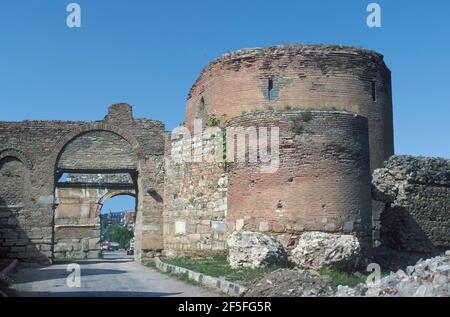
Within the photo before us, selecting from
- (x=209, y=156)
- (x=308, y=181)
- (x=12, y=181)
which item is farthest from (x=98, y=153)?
(x=308, y=181)

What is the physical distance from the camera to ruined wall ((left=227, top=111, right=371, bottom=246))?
43.9 feet

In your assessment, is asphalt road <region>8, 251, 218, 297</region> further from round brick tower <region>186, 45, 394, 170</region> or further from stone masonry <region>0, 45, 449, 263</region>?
round brick tower <region>186, 45, 394, 170</region>

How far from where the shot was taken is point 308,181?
13414mm

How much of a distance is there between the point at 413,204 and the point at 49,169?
11226 millimetres

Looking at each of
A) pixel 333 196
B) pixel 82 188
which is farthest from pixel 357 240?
pixel 82 188

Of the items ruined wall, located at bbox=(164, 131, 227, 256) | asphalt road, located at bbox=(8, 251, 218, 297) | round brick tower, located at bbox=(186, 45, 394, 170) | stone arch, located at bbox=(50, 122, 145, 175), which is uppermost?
round brick tower, located at bbox=(186, 45, 394, 170)

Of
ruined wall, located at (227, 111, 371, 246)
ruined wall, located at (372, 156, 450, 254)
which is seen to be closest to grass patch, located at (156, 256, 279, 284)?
ruined wall, located at (227, 111, 371, 246)

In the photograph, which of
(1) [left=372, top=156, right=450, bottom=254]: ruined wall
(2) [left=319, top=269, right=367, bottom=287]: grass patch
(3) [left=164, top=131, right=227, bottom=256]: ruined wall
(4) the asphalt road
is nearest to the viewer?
(2) [left=319, top=269, right=367, bottom=287]: grass patch

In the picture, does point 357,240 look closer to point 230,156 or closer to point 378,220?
point 230,156

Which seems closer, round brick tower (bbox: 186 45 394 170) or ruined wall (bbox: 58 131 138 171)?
round brick tower (bbox: 186 45 394 170)

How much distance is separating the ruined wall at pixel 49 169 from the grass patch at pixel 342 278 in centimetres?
843

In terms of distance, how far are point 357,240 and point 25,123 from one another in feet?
38.8

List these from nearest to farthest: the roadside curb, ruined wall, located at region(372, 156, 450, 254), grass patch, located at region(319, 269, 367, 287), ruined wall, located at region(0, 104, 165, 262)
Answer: the roadside curb, grass patch, located at region(319, 269, 367, 287), ruined wall, located at region(372, 156, 450, 254), ruined wall, located at region(0, 104, 165, 262)

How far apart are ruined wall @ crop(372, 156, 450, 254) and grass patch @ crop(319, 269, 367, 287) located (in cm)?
647
